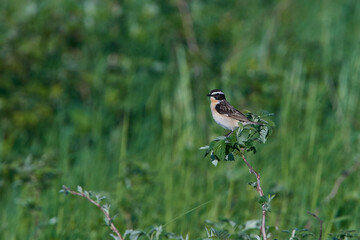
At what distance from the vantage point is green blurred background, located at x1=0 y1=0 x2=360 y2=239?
4934 mm

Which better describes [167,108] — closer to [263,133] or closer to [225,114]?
[225,114]

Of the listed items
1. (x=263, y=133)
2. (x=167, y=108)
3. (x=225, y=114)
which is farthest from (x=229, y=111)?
(x=167, y=108)

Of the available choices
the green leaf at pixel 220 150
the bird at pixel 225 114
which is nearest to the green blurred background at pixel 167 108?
the bird at pixel 225 114

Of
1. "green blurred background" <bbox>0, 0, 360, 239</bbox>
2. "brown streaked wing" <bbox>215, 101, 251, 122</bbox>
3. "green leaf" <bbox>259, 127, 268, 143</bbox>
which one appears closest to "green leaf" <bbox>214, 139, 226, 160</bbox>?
"green leaf" <bbox>259, 127, 268, 143</bbox>

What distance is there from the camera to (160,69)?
7.67 m

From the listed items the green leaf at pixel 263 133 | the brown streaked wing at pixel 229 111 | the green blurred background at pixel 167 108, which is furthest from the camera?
the green blurred background at pixel 167 108

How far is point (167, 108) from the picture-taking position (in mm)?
6781

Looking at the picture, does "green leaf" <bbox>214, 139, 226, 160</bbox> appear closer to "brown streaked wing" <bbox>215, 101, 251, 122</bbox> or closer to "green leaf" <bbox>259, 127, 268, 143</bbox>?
"green leaf" <bbox>259, 127, 268, 143</bbox>

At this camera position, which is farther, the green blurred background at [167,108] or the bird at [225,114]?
the green blurred background at [167,108]

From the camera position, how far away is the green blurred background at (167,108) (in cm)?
493

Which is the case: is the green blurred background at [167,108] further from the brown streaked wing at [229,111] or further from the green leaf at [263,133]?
the green leaf at [263,133]

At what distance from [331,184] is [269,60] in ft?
9.28

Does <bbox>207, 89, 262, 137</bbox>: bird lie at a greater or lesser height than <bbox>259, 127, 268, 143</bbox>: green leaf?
greater

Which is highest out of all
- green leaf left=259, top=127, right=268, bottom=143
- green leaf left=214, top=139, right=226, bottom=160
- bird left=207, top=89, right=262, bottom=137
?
bird left=207, top=89, right=262, bottom=137
